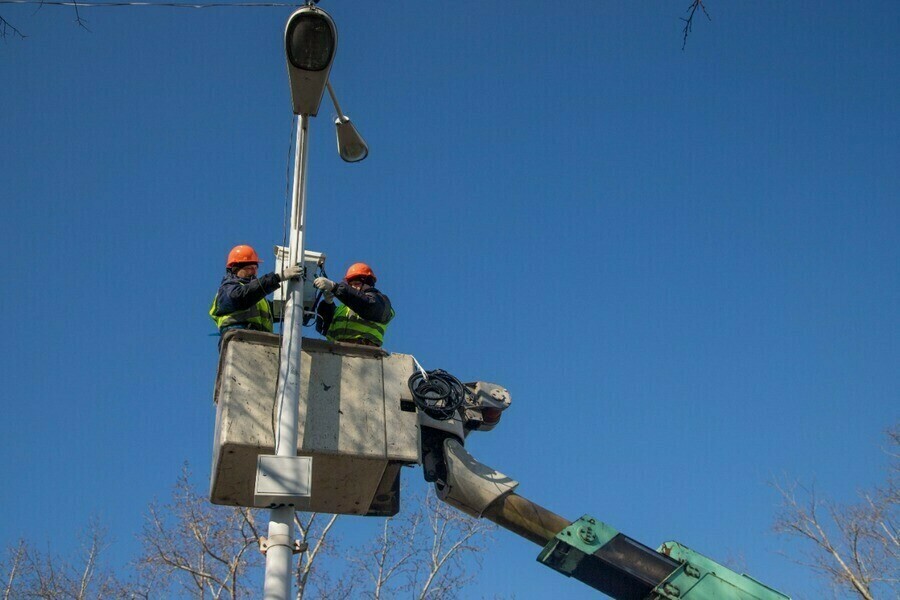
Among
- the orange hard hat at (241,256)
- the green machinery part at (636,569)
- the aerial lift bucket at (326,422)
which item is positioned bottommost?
the green machinery part at (636,569)

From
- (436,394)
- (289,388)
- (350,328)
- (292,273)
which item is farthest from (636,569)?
(292,273)

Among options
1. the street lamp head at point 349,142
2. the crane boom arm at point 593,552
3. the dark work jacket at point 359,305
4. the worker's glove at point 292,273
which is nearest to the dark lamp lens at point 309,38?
the street lamp head at point 349,142

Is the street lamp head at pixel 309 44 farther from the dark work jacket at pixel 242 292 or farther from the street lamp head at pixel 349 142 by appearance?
the dark work jacket at pixel 242 292

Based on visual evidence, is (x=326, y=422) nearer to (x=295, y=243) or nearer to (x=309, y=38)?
(x=295, y=243)

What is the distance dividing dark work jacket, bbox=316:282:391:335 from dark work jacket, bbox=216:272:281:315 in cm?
60

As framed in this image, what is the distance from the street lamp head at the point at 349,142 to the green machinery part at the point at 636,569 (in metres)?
3.11

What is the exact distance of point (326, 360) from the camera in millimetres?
6590

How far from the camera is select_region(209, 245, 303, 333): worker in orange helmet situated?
20.7 ft

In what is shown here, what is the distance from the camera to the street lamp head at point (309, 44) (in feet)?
19.0

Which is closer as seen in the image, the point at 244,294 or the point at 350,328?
the point at 244,294

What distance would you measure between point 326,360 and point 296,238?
90 centimetres

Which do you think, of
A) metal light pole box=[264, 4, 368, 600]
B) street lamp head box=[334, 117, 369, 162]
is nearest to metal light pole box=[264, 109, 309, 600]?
metal light pole box=[264, 4, 368, 600]

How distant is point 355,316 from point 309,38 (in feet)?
7.15

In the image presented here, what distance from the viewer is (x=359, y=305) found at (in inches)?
273
